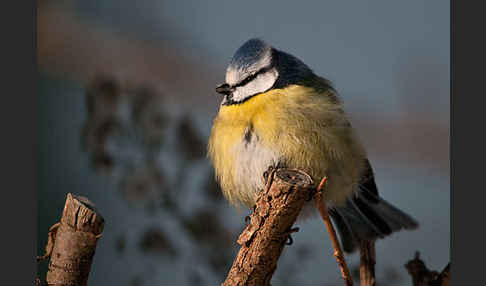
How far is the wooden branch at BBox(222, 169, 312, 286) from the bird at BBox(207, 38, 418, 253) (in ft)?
0.37

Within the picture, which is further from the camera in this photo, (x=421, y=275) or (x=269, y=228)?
(x=421, y=275)

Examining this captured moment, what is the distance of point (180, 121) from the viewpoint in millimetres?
1761

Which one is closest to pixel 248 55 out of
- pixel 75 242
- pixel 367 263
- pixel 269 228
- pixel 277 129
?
pixel 277 129

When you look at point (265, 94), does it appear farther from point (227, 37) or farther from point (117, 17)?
point (117, 17)

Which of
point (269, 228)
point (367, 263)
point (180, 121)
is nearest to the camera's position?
point (269, 228)

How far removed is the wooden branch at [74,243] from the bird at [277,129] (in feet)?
1.11

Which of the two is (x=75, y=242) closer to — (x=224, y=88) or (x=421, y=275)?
(x=224, y=88)

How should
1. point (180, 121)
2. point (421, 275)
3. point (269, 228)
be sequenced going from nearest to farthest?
1. point (269, 228)
2. point (421, 275)
3. point (180, 121)

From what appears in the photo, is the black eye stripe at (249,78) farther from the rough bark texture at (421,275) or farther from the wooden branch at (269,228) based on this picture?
the rough bark texture at (421,275)

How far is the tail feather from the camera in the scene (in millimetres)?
1332

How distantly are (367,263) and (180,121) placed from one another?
0.83m

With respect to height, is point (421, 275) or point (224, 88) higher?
point (224, 88)

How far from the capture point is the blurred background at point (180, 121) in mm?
1452

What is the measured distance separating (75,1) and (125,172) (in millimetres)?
645
